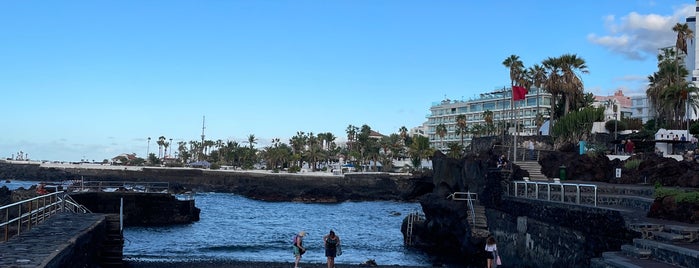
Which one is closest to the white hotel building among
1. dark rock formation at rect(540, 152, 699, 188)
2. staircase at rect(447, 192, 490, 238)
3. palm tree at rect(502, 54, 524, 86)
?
palm tree at rect(502, 54, 524, 86)

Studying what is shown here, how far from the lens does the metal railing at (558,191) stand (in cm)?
2302

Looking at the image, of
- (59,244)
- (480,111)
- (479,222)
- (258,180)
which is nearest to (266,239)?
(479,222)

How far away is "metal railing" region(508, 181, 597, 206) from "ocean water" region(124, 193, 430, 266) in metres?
7.32

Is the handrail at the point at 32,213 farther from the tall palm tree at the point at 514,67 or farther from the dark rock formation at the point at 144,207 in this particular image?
the tall palm tree at the point at 514,67

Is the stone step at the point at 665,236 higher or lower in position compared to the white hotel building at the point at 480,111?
lower

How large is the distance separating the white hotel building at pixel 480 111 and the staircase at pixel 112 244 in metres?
119

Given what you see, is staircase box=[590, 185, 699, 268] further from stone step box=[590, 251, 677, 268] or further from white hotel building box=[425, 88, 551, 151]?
white hotel building box=[425, 88, 551, 151]

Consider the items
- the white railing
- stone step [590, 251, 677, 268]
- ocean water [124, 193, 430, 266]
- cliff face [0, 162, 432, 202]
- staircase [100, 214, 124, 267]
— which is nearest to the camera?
stone step [590, 251, 677, 268]

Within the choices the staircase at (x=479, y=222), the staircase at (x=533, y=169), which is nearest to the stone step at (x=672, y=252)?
the staircase at (x=479, y=222)

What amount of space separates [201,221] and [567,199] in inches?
1648

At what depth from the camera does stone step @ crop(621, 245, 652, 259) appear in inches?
597

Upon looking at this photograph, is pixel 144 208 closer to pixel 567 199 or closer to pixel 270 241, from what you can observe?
pixel 270 241

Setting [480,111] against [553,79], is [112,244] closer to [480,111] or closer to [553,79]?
[553,79]

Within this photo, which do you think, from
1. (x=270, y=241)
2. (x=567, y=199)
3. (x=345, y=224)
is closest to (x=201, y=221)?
(x=345, y=224)
